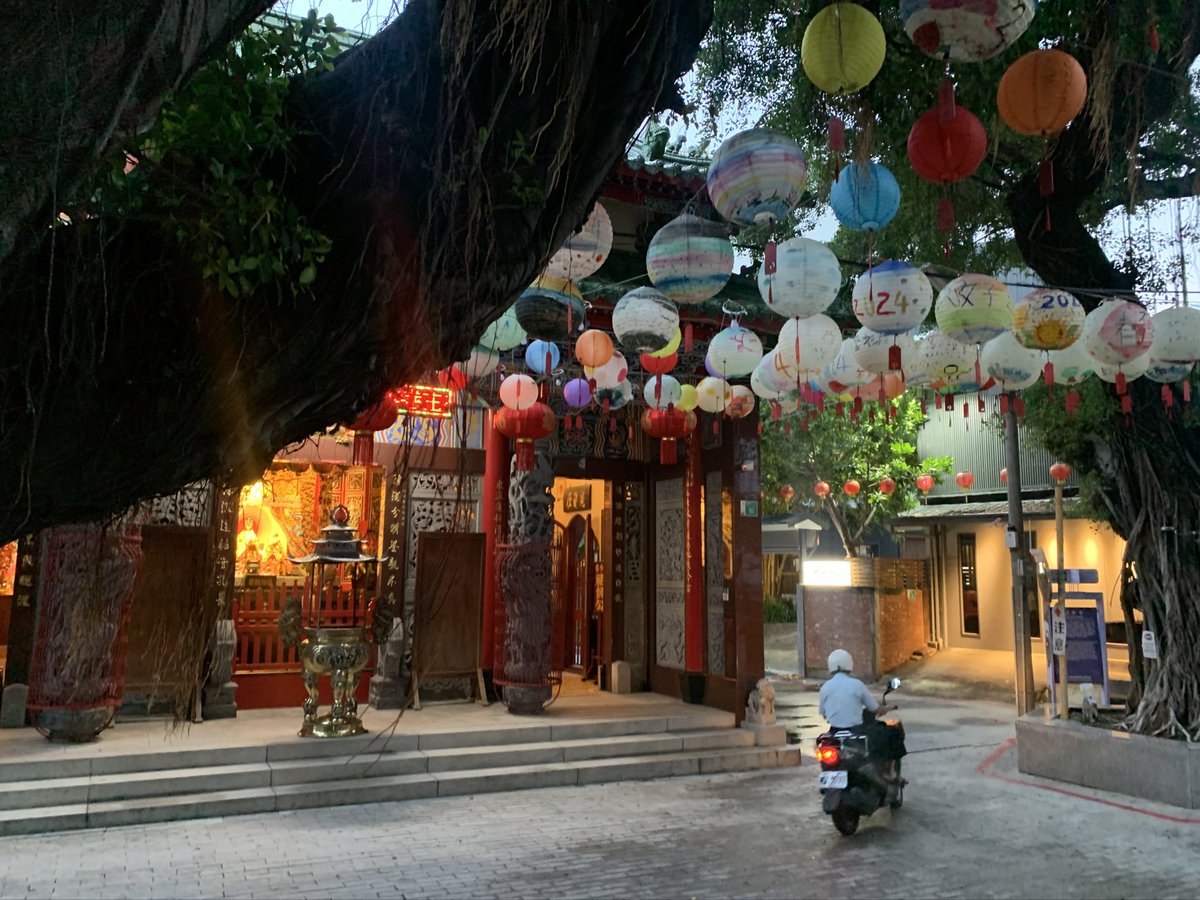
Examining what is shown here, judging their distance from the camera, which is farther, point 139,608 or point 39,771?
point 139,608

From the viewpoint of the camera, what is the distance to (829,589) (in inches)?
637

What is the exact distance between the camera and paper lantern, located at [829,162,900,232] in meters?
4.73

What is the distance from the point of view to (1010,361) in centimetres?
655

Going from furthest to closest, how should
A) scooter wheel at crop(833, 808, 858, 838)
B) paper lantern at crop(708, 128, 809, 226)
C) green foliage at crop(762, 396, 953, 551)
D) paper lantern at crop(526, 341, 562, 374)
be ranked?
green foliage at crop(762, 396, 953, 551), paper lantern at crop(526, 341, 562, 374), scooter wheel at crop(833, 808, 858, 838), paper lantern at crop(708, 128, 809, 226)

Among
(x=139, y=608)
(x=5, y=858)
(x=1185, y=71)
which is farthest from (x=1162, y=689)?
(x=139, y=608)

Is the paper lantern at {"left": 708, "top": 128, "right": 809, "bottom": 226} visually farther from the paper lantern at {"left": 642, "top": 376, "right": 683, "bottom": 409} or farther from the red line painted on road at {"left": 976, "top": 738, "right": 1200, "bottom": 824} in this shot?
the red line painted on road at {"left": 976, "top": 738, "right": 1200, "bottom": 824}

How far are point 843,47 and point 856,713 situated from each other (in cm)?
438

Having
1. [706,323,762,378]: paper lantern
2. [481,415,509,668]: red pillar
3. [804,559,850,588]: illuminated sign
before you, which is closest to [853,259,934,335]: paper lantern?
[706,323,762,378]: paper lantern

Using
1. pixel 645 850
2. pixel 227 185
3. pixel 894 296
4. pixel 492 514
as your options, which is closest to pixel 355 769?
pixel 645 850

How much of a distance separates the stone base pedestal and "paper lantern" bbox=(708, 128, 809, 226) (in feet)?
19.1

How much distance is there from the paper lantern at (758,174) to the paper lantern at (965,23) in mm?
853

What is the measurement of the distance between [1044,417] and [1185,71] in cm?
507

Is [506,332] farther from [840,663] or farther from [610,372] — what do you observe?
[840,663]

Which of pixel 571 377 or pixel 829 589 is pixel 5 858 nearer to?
pixel 571 377
